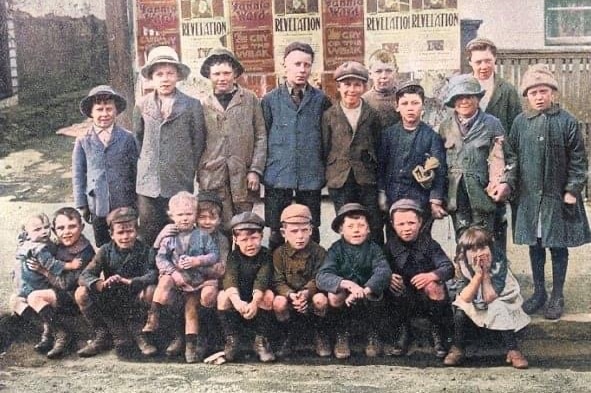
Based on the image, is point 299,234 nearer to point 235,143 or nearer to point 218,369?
point 235,143

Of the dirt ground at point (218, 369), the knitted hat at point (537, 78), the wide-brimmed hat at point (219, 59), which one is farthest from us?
the wide-brimmed hat at point (219, 59)

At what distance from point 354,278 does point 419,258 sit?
27 cm

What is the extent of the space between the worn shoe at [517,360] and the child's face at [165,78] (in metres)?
1.71

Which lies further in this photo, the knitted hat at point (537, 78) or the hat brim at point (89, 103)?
the hat brim at point (89, 103)

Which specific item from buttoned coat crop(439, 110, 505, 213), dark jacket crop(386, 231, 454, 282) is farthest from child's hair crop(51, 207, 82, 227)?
buttoned coat crop(439, 110, 505, 213)

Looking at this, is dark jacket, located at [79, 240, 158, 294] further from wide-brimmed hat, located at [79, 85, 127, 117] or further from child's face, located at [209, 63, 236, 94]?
child's face, located at [209, 63, 236, 94]

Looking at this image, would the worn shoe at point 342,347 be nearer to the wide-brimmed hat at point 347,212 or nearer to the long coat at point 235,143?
the wide-brimmed hat at point 347,212

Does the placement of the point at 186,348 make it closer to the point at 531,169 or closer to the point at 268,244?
the point at 268,244

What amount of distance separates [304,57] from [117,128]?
83cm

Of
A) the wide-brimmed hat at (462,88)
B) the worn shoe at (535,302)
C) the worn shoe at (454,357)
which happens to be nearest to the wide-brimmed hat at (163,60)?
the wide-brimmed hat at (462,88)

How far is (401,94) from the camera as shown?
10.3 feet

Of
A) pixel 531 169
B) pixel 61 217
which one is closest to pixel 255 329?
pixel 61 217

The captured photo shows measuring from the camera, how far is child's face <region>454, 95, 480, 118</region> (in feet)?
10.2

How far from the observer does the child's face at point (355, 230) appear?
3.13 meters
